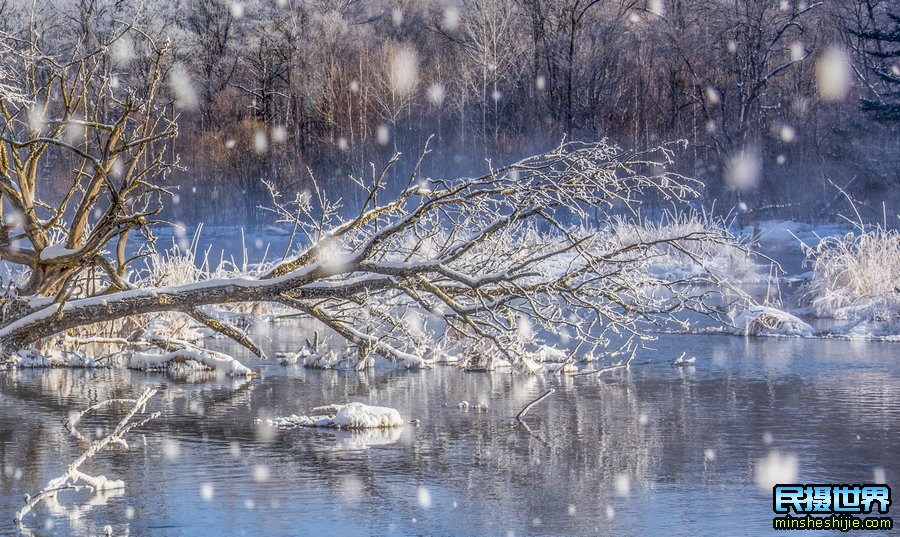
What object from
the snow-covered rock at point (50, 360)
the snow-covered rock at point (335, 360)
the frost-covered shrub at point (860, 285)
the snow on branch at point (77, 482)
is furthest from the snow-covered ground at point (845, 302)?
the snow on branch at point (77, 482)

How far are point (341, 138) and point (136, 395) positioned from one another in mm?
32812

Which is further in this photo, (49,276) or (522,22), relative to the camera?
(522,22)

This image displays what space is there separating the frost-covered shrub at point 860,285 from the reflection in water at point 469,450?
211 inches

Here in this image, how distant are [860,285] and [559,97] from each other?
24.0 meters

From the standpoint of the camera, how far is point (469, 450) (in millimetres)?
10320

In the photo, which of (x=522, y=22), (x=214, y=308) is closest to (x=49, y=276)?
(x=214, y=308)

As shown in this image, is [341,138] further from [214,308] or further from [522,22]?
[214,308]

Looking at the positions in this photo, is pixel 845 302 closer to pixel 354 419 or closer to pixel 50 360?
pixel 354 419

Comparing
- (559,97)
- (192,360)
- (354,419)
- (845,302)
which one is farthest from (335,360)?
(559,97)

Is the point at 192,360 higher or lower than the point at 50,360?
lower

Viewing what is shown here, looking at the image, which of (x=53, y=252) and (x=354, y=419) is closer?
(x=53, y=252)

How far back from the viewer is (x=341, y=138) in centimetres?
4584

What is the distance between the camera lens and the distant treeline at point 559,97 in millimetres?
41500

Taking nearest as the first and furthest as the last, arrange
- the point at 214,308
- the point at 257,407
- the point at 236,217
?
the point at 257,407
the point at 214,308
the point at 236,217
